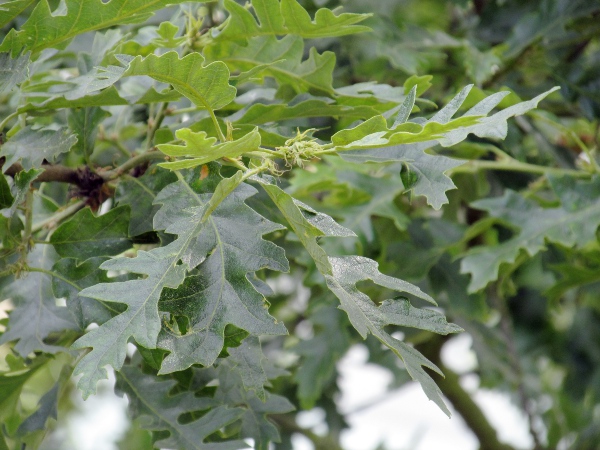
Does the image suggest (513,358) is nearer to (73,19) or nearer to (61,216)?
(61,216)

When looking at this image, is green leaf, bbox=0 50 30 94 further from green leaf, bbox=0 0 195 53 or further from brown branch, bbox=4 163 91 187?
brown branch, bbox=4 163 91 187

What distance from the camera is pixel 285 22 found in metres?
0.91

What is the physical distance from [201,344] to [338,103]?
1.29ft

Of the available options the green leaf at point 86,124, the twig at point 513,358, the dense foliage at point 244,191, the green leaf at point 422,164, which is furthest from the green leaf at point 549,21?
the green leaf at point 86,124

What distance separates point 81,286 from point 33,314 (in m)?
0.14

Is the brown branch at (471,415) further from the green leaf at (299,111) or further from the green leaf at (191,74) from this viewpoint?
the green leaf at (191,74)

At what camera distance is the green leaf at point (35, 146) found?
0.81 meters

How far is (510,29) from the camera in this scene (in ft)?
5.13

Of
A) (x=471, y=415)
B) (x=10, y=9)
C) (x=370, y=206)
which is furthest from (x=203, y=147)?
(x=471, y=415)

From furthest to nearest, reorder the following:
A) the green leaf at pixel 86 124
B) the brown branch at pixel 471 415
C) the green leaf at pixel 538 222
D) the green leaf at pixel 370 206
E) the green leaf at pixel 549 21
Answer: the brown branch at pixel 471 415 → the green leaf at pixel 549 21 → the green leaf at pixel 370 206 → the green leaf at pixel 538 222 → the green leaf at pixel 86 124

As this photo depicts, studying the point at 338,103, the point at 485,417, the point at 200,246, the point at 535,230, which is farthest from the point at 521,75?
the point at 200,246

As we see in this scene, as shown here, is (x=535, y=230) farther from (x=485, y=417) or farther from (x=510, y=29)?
(x=485, y=417)

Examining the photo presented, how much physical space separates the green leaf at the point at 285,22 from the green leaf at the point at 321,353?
2.23 ft

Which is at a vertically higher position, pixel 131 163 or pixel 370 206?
pixel 131 163
